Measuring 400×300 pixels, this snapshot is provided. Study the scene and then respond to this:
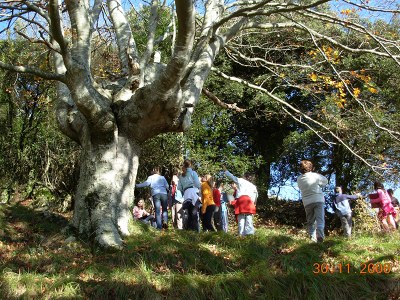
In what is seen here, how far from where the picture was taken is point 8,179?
1248cm

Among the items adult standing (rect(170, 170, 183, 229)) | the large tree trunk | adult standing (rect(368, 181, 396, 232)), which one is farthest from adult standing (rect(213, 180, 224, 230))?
adult standing (rect(368, 181, 396, 232))

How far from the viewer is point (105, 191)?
610 cm

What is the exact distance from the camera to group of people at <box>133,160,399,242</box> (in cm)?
669

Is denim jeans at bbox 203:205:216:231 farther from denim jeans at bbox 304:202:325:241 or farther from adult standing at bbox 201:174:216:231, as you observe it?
denim jeans at bbox 304:202:325:241

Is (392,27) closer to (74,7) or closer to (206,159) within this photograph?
(206,159)

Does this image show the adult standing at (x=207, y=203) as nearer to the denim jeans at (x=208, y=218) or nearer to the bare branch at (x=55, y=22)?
the denim jeans at (x=208, y=218)

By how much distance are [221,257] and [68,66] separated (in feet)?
11.9

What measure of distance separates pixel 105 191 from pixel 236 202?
2.65 meters

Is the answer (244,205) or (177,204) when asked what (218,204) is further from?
(244,205)
